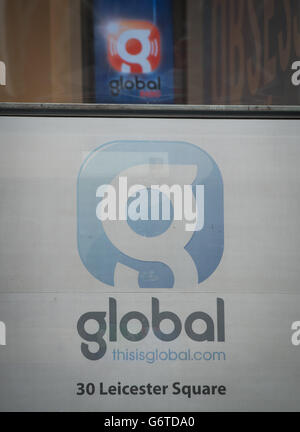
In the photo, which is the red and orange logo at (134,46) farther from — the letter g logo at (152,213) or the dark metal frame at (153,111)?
the letter g logo at (152,213)

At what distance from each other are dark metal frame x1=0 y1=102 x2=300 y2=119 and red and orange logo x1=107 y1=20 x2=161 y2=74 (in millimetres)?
293

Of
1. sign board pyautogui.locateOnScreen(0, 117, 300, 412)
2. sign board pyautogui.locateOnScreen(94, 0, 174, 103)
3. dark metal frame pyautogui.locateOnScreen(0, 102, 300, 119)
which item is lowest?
sign board pyautogui.locateOnScreen(0, 117, 300, 412)

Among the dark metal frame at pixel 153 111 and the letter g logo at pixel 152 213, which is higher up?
the dark metal frame at pixel 153 111

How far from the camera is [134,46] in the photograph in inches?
122

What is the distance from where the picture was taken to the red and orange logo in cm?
310

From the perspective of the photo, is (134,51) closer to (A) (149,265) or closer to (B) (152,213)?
(B) (152,213)

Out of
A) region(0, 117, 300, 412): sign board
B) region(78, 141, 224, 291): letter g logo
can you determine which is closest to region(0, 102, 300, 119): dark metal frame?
region(0, 117, 300, 412): sign board

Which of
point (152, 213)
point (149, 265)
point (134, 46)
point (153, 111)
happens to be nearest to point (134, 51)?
point (134, 46)

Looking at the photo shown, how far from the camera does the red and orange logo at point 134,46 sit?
310cm

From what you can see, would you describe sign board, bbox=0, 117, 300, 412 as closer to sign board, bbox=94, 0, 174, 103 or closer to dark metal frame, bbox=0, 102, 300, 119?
dark metal frame, bbox=0, 102, 300, 119

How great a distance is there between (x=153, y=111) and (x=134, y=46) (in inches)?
19.3

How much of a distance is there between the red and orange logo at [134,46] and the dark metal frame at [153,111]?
0.96ft

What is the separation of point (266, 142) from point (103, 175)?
46.3 inches

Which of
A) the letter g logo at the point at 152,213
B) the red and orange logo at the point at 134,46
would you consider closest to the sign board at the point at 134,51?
the red and orange logo at the point at 134,46
